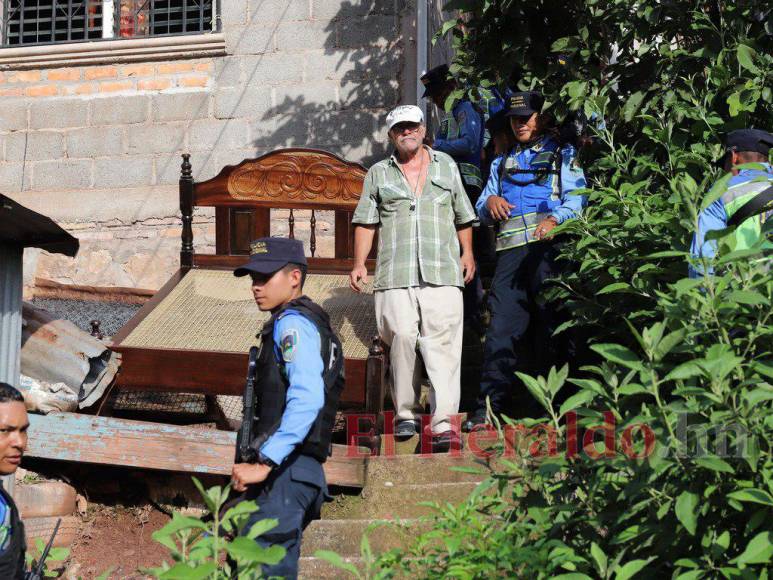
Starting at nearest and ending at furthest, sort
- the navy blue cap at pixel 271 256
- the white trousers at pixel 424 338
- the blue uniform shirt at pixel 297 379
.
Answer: the blue uniform shirt at pixel 297 379 < the navy blue cap at pixel 271 256 < the white trousers at pixel 424 338

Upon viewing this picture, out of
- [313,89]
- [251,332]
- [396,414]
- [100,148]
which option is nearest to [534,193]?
[396,414]

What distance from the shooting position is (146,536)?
258 inches

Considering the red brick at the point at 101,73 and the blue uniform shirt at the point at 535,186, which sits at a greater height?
the red brick at the point at 101,73

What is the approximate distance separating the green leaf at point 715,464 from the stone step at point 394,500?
2.81m

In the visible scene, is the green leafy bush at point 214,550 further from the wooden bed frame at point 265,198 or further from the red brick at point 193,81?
the red brick at point 193,81

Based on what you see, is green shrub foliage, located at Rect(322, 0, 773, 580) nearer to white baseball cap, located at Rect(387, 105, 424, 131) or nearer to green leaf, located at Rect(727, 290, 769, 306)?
green leaf, located at Rect(727, 290, 769, 306)

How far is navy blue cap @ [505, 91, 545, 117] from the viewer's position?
6414 millimetres

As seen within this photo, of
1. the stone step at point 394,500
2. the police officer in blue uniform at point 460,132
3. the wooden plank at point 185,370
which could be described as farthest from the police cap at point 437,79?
the stone step at point 394,500

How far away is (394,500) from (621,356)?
2.93m

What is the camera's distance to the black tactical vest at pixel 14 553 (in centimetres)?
331

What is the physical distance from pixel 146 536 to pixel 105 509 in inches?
13.1

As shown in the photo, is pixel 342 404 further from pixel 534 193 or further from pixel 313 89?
pixel 313 89

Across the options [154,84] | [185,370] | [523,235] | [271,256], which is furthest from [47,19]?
[271,256]

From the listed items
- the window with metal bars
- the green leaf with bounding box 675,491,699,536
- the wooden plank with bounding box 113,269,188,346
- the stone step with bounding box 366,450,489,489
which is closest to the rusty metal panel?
the wooden plank with bounding box 113,269,188,346
